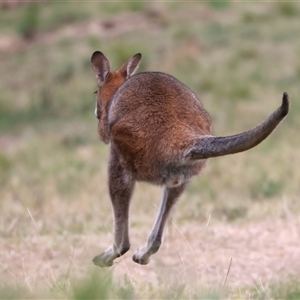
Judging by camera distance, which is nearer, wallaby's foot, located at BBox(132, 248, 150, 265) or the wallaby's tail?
the wallaby's tail

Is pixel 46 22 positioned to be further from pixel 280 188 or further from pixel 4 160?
pixel 280 188

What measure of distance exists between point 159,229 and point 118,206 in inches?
12.1

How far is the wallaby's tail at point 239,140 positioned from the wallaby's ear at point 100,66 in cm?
161

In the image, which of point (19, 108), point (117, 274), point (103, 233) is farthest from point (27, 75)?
point (117, 274)

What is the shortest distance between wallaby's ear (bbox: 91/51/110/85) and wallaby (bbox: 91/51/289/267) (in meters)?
0.25

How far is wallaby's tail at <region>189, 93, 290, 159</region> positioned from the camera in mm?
3782

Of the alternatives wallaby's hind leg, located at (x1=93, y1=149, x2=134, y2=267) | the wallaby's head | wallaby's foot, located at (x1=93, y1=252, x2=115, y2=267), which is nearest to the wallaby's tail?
wallaby's hind leg, located at (x1=93, y1=149, x2=134, y2=267)

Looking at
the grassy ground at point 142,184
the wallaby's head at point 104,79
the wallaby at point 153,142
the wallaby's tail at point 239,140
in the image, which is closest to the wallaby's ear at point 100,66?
the wallaby's head at point 104,79

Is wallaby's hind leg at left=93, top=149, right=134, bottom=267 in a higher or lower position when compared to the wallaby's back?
lower

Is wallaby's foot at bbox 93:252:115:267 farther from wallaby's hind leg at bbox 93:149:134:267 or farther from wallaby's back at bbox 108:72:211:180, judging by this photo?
wallaby's back at bbox 108:72:211:180

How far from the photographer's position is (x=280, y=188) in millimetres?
9758

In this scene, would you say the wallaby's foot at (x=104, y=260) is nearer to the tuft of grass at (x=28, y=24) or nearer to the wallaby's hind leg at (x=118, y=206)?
the wallaby's hind leg at (x=118, y=206)

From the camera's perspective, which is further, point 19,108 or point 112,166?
point 19,108

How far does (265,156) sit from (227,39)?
29.2 feet
